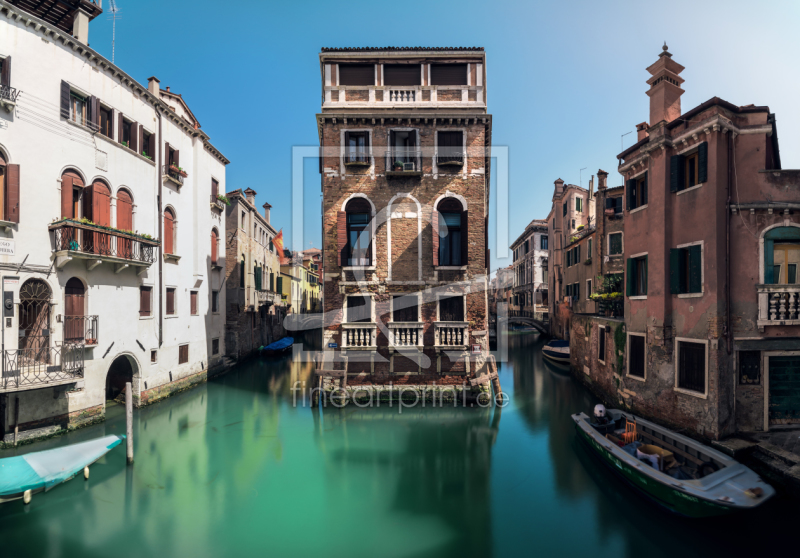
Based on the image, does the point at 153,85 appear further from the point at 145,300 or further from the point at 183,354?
the point at 183,354

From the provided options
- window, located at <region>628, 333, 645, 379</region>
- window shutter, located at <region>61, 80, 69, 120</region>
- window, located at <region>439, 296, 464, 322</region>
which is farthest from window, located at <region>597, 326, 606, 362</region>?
window shutter, located at <region>61, 80, 69, 120</region>

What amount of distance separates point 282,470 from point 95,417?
23.3 ft

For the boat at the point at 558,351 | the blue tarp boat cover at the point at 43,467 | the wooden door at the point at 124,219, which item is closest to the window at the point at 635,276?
the boat at the point at 558,351

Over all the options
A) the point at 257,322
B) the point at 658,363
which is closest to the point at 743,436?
the point at 658,363

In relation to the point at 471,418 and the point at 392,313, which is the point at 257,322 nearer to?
the point at 392,313

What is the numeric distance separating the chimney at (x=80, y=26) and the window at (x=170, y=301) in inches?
364

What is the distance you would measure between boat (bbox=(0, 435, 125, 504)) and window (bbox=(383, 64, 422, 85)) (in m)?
14.9

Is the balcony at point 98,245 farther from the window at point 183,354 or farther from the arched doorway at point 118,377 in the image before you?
the window at point 183,354

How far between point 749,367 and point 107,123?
20917 mm

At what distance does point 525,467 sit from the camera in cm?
1041

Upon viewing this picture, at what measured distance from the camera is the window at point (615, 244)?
65.3ft

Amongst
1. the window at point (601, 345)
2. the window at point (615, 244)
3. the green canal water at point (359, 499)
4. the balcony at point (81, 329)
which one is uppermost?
the window at point (615, 244)

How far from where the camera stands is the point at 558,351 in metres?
23.9

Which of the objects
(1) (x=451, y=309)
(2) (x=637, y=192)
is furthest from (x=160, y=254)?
(2) (x=637, y=192)
